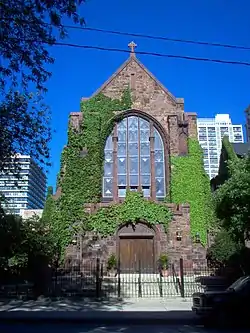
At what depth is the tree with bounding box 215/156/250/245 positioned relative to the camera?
1575cm

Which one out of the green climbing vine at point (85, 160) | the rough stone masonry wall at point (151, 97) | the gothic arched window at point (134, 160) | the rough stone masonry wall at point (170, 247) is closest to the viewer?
the rough stone masonry wall at point (170, 247)

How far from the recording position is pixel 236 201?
1642 cm

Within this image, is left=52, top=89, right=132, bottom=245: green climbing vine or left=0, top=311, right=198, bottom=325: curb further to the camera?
left=52, top=89, right=132, bottom=245: green climbing vine

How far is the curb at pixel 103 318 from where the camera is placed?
508 inches

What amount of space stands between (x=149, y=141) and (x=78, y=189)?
22.8ft

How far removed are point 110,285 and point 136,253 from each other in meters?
5.81

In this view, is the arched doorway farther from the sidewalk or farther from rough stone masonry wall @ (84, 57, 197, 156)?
the sidewalk

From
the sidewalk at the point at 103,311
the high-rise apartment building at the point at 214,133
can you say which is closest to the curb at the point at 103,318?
the sidewalk at the point at 103,311

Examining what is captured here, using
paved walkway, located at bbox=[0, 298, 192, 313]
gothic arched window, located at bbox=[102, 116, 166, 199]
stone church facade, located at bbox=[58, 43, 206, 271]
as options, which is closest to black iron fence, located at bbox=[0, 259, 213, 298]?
paved walkway, located at bbox=[0, 298, 192, 313]

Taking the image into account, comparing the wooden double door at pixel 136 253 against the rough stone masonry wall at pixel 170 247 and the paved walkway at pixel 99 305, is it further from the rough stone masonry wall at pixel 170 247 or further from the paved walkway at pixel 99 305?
the paved walkway at pixel 99 305

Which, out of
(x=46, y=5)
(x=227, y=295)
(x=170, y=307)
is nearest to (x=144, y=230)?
(x=170, y=307)

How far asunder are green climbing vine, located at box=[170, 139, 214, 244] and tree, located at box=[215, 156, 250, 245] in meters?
10.4

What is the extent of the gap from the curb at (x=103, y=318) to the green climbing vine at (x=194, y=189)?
14.3 metres

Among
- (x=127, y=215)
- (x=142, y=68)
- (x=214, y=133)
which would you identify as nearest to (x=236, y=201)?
(x=127, y=215)
